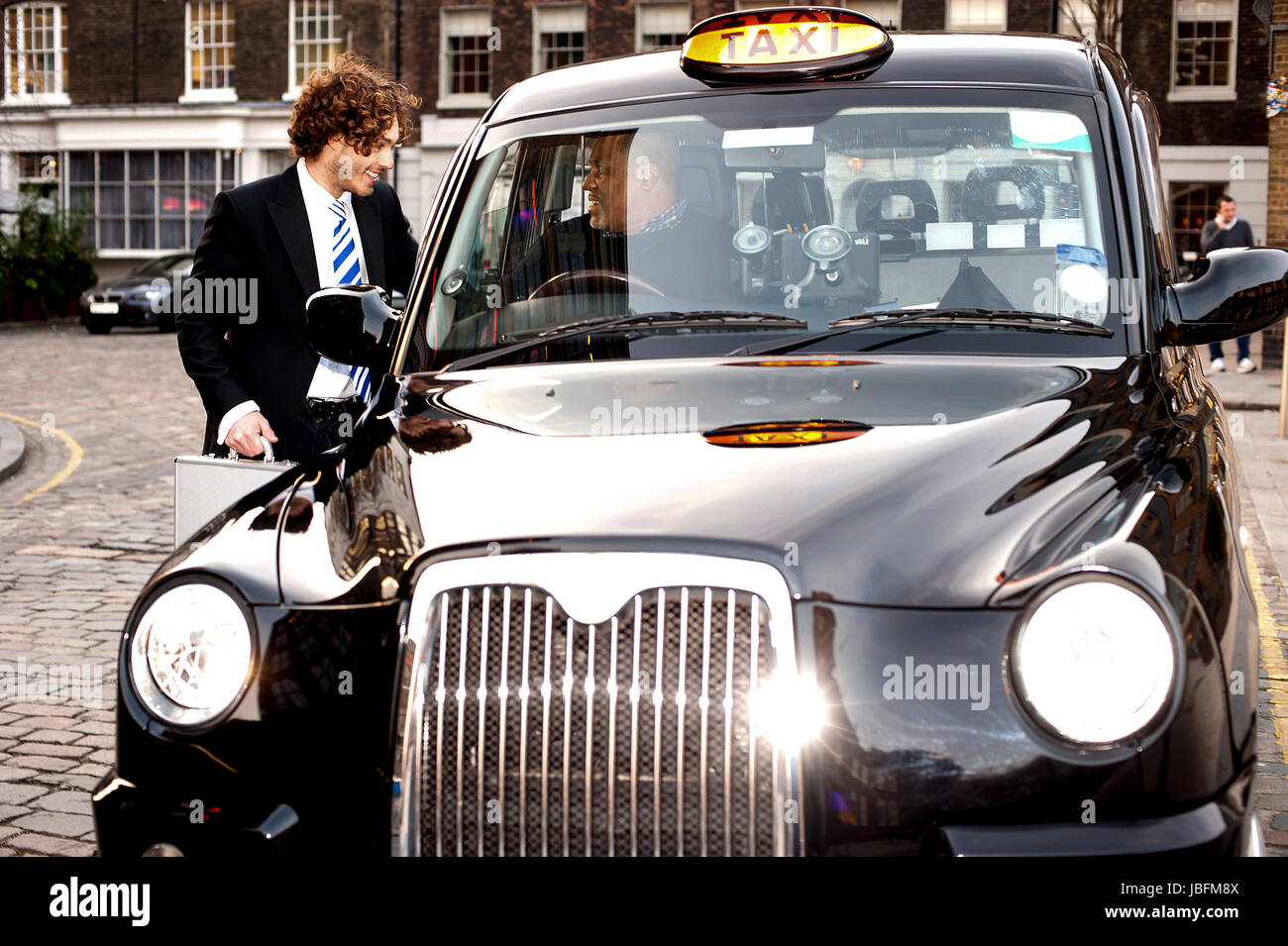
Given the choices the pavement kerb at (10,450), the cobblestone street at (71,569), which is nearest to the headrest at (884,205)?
the cobblestone street at (71,569)

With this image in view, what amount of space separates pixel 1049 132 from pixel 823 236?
0.57m

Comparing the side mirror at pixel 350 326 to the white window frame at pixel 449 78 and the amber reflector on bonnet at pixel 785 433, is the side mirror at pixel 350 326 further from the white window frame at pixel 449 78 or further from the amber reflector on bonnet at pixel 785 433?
the white window frame at pixel 449 78

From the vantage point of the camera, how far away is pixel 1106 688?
2.22m

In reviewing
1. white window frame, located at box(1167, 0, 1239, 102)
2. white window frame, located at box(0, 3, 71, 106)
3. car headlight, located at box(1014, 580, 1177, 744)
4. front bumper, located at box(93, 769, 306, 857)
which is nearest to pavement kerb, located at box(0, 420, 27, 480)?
front bumper, located at box(93, 769, 306, 857)

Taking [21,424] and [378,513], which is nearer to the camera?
[378,513]

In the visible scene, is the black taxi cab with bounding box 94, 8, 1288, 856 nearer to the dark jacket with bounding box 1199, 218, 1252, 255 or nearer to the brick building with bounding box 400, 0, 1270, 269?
the dark jacket with bounding box 1199, 218, 1252, 255

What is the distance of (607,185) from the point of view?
12.2 ft

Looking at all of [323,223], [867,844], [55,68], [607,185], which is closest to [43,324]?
[55,68]

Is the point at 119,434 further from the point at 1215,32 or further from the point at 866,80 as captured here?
the point at 1215,32

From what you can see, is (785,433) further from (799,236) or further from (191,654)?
(191,654)

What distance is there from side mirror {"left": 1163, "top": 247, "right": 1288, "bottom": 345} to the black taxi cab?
0.01m

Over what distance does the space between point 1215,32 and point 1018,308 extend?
36.6 m

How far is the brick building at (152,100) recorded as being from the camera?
141 ft
